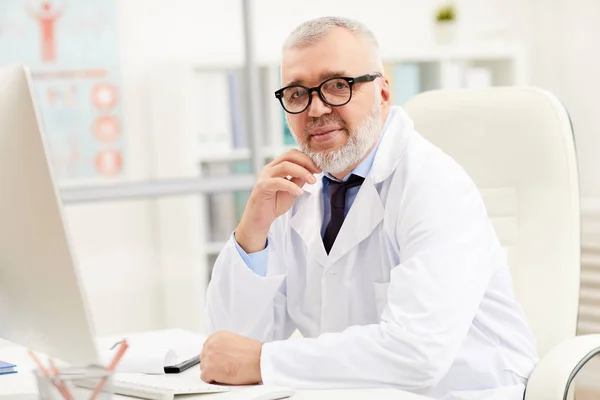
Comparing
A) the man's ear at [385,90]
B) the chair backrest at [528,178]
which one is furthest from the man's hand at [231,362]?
the chair backrest at [528,178]

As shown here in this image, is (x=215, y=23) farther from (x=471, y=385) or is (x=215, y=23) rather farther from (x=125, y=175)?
(x=471, y=385)

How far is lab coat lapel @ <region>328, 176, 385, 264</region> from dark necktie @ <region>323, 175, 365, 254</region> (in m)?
0.05

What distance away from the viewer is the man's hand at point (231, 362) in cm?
146

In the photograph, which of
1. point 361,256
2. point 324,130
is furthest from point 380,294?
point 324,130

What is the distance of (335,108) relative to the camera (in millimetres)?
1776

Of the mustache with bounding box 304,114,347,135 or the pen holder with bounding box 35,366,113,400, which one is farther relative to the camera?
the mustache with bounding box 304,114,347,135

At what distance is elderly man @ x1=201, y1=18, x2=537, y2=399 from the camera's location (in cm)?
150

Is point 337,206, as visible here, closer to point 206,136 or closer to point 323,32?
point 323,32

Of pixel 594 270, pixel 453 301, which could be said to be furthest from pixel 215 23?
pixel 453 301

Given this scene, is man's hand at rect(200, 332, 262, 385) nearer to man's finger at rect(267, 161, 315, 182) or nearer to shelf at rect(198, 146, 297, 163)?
man's finger at rect(267, 161, 315, 182)

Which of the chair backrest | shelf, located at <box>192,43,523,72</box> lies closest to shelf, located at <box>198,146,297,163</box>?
shelf, located at <box>192,43,523,72</box>

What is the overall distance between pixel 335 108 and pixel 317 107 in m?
0.04

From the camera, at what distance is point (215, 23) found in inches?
182

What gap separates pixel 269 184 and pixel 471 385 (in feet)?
1.71
